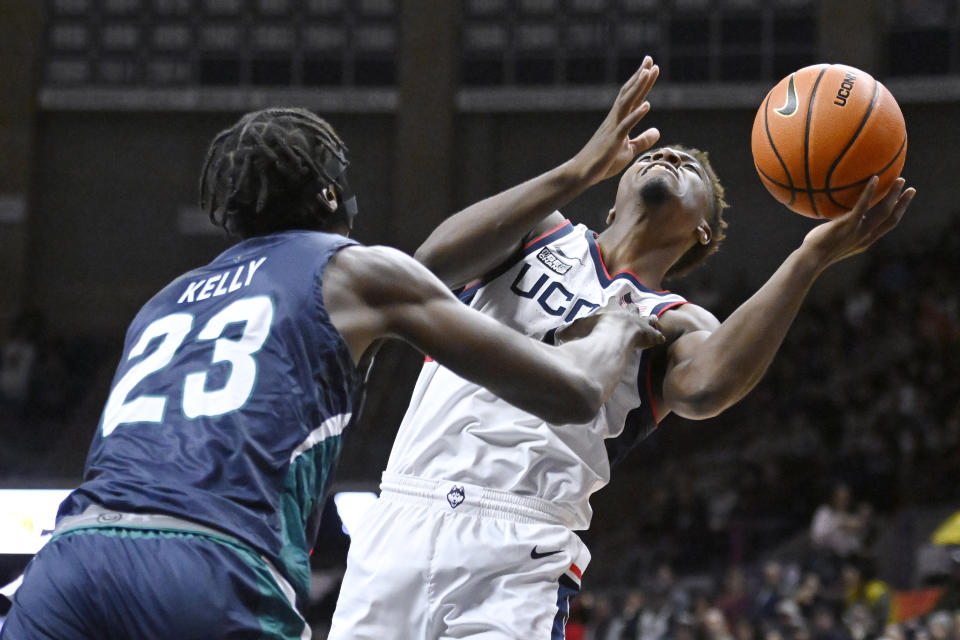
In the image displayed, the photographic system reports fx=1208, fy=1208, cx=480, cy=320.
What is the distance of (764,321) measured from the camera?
3.54 metres

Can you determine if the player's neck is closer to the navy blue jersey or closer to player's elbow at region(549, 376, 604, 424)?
player's elbow at region(549, 376, 604, 424)

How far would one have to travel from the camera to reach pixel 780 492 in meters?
15.4

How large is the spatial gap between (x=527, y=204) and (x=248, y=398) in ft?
5.01

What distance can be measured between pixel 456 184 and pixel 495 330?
1973 centimetres

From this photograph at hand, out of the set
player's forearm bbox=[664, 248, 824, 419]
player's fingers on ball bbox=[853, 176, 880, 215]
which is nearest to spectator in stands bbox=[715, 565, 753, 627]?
player's forearm bbox=[664, 248, 824, 419]

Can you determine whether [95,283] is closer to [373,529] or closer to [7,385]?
[7,385]

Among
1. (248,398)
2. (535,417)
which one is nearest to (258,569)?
(248,398)

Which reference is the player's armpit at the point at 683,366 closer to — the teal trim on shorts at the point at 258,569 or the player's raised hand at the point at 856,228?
the player's raised hand at the point at 856,228

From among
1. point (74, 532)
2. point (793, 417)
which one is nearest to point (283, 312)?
point (74, 532)

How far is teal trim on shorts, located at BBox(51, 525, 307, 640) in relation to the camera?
Result: 2312mm

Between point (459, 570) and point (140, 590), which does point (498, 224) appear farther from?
point (140, 590)

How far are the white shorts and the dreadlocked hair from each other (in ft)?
3.85

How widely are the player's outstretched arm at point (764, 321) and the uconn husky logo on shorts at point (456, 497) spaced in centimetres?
73

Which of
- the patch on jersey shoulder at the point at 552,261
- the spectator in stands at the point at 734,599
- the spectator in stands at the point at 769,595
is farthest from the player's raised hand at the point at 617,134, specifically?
the spectator in stands at the point at 734,599
